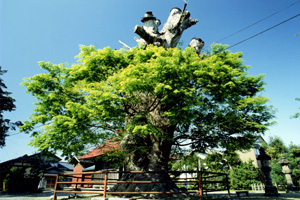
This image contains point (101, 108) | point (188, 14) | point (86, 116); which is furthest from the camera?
point (188, 14)

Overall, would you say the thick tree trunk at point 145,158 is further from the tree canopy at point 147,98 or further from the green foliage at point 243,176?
the green foliage at point 243,176

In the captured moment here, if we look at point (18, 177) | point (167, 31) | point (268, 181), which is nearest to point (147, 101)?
point (167, 31)

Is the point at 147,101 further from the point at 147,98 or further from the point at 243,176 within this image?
the point at 243,176

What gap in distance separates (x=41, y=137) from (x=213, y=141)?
10.2 metres

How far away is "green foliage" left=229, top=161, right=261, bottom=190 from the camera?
68.0ft

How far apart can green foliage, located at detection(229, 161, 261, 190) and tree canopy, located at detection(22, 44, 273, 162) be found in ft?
44.2

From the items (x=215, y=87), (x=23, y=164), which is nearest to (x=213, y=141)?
(x=215, y=87)

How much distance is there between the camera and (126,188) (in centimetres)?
1036

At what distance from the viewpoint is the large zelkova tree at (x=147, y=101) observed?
25.6 feet

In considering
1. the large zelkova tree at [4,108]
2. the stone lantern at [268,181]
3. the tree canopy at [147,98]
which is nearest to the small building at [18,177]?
the large zelkova tree at [4,108]

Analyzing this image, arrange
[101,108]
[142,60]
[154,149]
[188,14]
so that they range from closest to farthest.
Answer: [101,108], [142,60], [154,149], [188,14]

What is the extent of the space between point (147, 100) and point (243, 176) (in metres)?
18.4

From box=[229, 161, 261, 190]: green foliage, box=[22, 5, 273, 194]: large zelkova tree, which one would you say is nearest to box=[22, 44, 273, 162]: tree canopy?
box=[22, 5, 273, 194]: large zelkova tree

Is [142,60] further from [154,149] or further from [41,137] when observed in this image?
[41,137]
